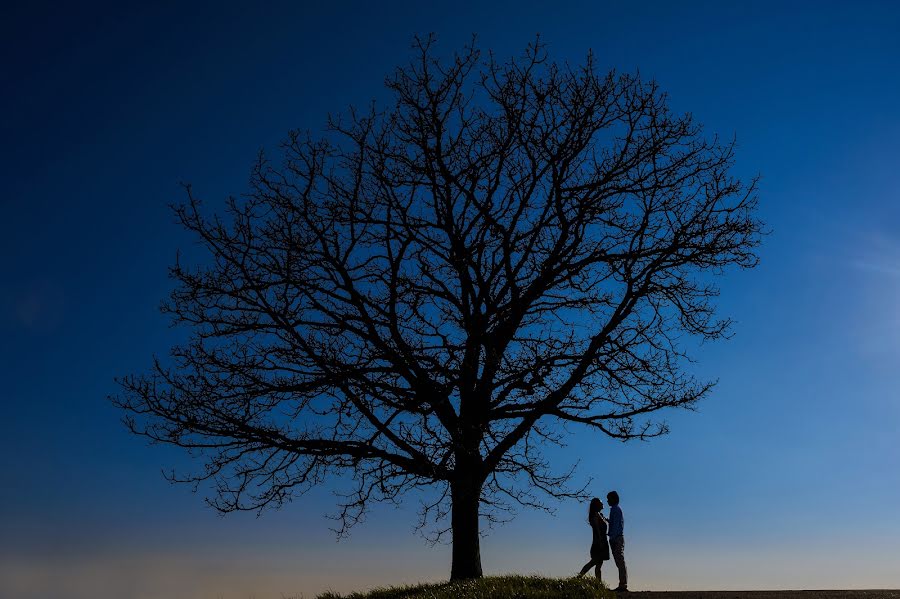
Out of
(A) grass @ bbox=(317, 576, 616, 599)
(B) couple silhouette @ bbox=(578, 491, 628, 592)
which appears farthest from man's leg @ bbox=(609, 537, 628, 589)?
(A) grass @ bbox=(317, 576, 616, 599)

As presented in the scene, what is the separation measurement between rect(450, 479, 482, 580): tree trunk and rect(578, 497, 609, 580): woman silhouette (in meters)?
2.88

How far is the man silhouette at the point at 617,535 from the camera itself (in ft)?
53.4

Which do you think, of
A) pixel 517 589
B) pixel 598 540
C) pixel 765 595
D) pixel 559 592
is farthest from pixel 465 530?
pixel 765 595

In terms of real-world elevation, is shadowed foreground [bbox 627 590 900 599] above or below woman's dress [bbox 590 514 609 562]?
below

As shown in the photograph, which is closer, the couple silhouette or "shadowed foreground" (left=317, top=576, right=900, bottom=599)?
"shadowed foreground" (left=317, top=576, right=900, bottom=599)

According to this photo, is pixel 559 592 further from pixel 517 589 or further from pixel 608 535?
pixel 608 535

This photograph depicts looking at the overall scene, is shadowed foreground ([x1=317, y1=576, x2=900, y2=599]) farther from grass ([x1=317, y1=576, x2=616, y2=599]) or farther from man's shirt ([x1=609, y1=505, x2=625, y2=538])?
man's shirt ([x1=609, y1=505, x2=625, y2=538])

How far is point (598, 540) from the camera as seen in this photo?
1719 centimetres

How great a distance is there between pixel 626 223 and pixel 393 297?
5.19m

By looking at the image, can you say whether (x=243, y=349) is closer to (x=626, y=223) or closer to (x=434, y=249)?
(x=434, y=249)

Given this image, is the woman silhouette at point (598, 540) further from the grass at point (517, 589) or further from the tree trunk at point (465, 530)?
the tree trunk at point (465, 530)

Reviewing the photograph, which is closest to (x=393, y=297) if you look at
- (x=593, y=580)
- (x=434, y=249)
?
(x=434, y=249)

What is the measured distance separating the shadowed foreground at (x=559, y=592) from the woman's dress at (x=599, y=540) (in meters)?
2.30

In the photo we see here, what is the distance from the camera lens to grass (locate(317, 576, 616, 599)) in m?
13.3
